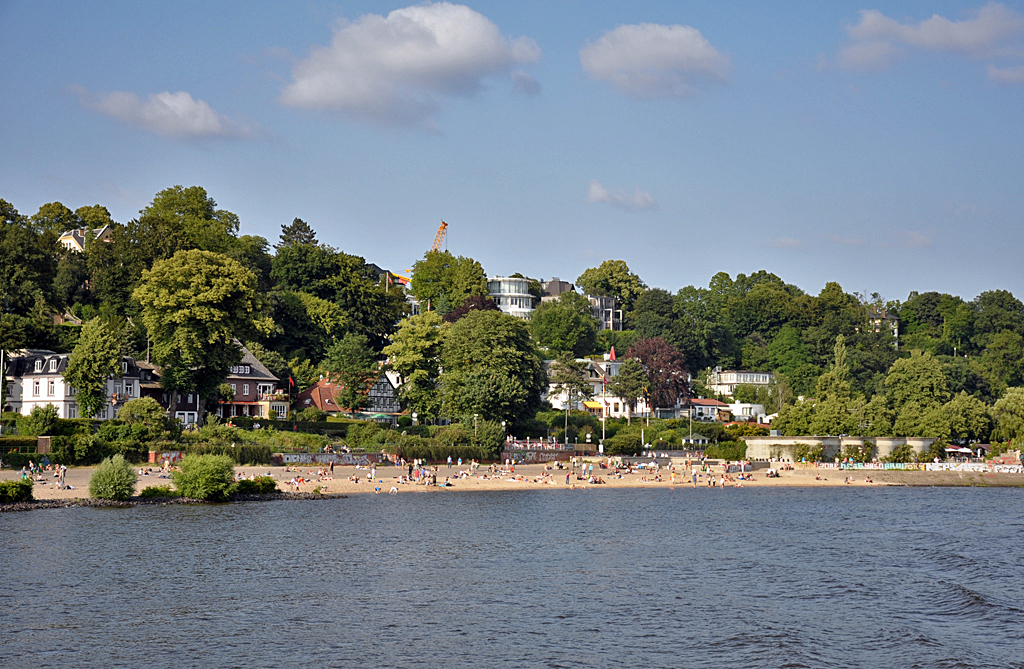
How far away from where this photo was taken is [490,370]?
93.2 meters

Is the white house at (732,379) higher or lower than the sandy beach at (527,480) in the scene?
higher

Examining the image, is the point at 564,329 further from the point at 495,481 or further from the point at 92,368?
the point at 92,368

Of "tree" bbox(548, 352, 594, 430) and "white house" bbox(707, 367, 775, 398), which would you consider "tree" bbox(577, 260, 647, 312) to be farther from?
"tree" bbox(548, 352, 594, 430)

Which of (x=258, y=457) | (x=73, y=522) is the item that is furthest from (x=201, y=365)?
(x=73, y=522)

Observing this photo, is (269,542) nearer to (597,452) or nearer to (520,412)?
(520,412)

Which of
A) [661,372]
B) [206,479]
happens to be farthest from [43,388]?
[661,372]

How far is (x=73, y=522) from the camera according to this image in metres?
51.3

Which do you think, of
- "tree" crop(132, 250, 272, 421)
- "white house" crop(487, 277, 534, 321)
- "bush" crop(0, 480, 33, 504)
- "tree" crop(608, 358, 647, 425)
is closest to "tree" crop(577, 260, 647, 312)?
"white house" crop(487, 277, 534, 321)

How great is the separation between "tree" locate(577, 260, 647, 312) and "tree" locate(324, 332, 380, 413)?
76.1 meters

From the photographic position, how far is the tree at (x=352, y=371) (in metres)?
102

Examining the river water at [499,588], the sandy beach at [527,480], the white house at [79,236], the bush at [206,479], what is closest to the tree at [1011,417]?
the sandy beach at [527,480]

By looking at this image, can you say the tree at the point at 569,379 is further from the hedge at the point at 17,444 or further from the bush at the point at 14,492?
the bush at the point at 14,492

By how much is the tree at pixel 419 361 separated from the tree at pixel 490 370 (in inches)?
43.8

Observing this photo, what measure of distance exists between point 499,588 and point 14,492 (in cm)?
3026
